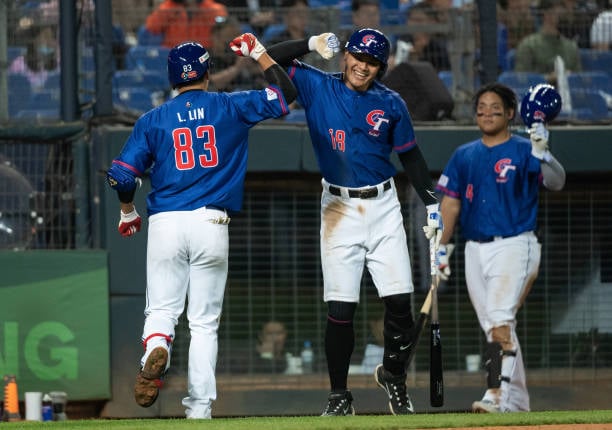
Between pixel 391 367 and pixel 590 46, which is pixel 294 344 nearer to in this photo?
pixel 391 367

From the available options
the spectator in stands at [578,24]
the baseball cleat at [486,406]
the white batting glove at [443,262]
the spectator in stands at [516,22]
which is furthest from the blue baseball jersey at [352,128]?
the spectator in stands at [578,24]

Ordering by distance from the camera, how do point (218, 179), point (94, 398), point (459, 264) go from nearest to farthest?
point (218, 179) < point (94, 398) < point (459, 264)

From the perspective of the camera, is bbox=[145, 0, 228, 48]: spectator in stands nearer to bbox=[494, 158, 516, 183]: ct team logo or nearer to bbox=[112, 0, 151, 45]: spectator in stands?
bbox=[112, 0, 151, 45]: spectator in stands

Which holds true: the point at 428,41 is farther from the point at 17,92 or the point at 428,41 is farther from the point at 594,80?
the point at 17,92

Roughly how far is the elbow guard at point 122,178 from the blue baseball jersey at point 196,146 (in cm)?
2

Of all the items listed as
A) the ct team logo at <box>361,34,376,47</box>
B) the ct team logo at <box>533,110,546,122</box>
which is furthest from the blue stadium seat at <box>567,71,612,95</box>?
the ct team logo at <box>361,34,376,47</box>

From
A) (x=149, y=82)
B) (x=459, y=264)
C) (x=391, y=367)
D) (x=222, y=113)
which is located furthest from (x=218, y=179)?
(x=459, y=264)

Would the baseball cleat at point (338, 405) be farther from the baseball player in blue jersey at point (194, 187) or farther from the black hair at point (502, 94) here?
the black hair at point (502, 94)

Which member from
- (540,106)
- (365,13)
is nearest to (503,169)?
(540,106)

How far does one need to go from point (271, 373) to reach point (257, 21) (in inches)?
92.3

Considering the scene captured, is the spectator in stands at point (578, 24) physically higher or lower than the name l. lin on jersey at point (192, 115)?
higher

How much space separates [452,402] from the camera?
28.8 feet

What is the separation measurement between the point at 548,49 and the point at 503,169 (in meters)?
1.44

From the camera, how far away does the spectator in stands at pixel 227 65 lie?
342 inches
